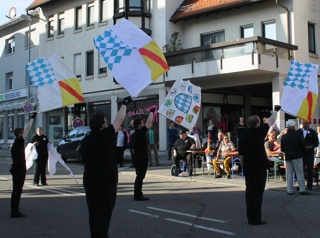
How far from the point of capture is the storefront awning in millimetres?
34719

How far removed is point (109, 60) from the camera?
6.67m

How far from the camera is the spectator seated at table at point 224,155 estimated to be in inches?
527

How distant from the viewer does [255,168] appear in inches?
277

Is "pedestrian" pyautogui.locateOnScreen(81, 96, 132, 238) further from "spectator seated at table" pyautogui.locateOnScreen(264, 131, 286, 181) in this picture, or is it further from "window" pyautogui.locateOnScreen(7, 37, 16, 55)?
"window" pyautogui.locateOnScreen(7, 37, 16, 55)

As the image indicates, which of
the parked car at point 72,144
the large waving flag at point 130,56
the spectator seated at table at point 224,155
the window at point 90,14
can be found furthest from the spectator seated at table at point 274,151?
the window at point 90,14

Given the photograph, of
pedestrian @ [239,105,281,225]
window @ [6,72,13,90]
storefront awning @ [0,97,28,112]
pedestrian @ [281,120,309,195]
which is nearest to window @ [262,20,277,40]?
pedestrian @ [281,120,309,195]

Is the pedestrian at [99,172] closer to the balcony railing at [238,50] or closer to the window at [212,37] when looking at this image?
the balcony railing at [238,50]

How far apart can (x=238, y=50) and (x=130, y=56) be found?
1234 cm

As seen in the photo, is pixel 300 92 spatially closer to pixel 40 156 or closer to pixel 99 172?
pixel 99 172

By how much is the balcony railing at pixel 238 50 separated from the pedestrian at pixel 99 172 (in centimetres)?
1363

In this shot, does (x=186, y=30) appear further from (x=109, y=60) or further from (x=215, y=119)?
(x=109, y=60)

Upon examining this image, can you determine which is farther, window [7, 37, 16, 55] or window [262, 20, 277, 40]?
window [7, 37, 16, 55]

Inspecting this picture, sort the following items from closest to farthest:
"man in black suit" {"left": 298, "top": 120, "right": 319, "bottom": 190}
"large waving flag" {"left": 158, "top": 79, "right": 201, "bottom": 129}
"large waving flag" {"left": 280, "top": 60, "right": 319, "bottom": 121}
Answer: "large waving flag" {"left": 280, "top": 60, "right": 319, "bottom": 121} < "man in black suit" {"left": 298, "top": 120, "right": 319, "bottom": 190} < "large waving flag" {"left": 158, "top": 79, "right": 201, "bottom": 129}

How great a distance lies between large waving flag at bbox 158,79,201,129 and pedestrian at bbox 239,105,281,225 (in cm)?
410
